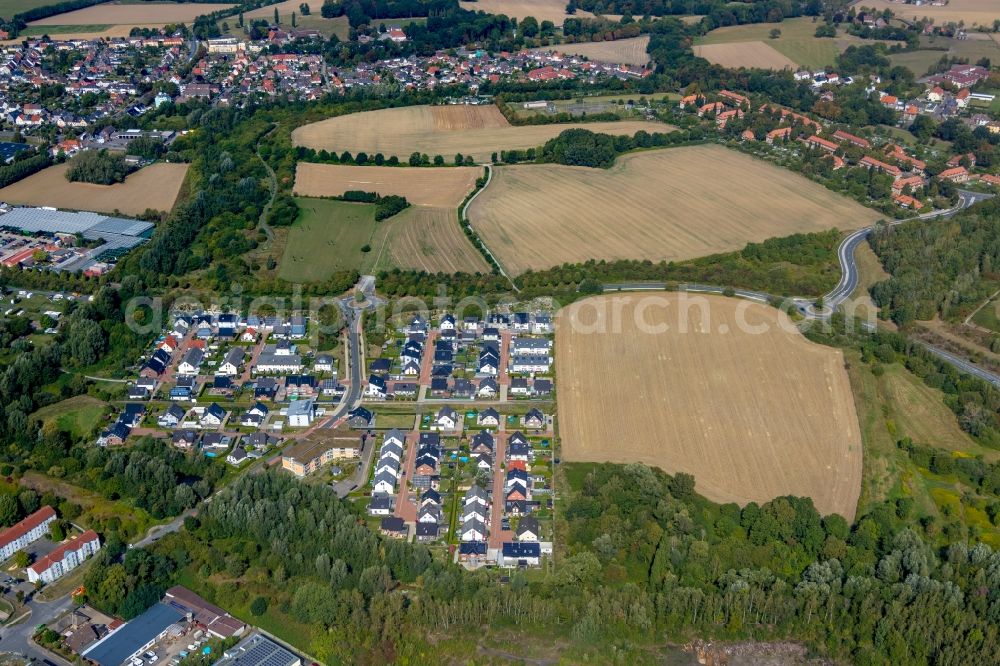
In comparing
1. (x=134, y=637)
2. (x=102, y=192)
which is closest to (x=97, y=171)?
(x=102, y=192)

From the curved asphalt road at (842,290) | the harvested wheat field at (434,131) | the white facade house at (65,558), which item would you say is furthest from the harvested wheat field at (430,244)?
the white facade house at (65,558)

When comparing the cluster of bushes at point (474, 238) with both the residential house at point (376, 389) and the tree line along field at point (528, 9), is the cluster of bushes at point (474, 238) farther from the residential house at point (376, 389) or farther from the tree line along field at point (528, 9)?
the tree line along field at point (528, 9)

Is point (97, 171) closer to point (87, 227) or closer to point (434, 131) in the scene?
point (87, 227)

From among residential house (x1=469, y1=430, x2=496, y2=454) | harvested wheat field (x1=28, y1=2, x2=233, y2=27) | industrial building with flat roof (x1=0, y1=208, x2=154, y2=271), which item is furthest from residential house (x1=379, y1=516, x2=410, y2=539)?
harvested wheat field (x1=28, y1=2, x2=233, y2=27)

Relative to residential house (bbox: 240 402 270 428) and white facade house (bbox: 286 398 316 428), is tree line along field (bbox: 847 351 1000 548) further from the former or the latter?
residential house (bbox: 240 402 270 428)

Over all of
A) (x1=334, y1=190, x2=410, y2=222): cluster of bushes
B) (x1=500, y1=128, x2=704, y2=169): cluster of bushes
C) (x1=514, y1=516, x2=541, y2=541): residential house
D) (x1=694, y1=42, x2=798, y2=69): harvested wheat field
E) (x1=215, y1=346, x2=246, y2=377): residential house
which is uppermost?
(x1=694, y1=42, x2=798, y2=69): harvested wheat field

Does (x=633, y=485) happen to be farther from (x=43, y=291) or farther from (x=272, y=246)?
(x=43, y=291)

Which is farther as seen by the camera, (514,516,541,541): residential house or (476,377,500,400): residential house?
(476,377,500,400): residential house
